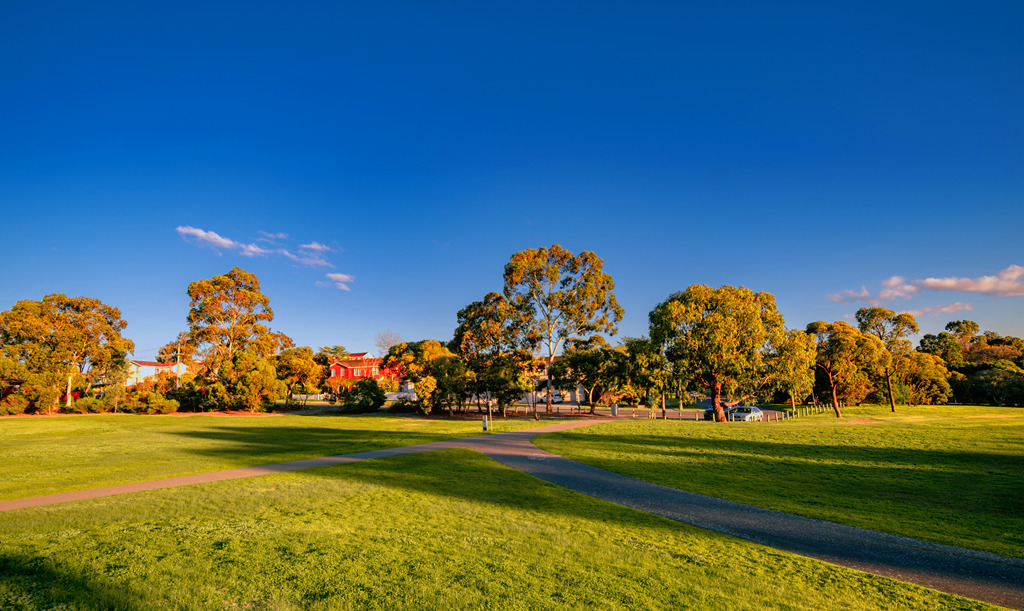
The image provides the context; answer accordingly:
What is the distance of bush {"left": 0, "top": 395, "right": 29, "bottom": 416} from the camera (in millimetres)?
34969

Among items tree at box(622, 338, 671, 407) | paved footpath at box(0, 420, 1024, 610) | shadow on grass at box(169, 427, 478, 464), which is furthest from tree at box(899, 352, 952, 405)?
paved footpath at box(0, 420, 1024, 610)

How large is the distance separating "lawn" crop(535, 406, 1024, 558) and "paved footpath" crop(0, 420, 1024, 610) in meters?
0.61

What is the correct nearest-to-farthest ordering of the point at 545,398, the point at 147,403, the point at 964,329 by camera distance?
1. the point at 147,403
2. the point at 545,398
3. the point at 964,329

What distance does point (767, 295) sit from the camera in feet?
108

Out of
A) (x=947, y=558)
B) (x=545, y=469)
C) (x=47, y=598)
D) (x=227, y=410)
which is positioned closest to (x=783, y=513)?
(x=947, y=558)

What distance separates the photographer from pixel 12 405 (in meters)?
35.1

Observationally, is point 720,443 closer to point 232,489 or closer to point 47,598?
point 232,489

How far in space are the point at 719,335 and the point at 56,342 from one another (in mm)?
51712

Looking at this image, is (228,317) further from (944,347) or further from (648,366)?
(944,347)

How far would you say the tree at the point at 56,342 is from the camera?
36.4 meters

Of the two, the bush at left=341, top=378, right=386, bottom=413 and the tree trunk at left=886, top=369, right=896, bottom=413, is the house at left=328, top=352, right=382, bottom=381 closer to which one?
the bush at left=341, top=378, right=386, bottom=413

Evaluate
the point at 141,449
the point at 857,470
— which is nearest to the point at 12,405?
the point at 141,449

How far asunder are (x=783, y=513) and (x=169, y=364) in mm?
120488

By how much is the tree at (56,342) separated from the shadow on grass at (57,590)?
145ft
